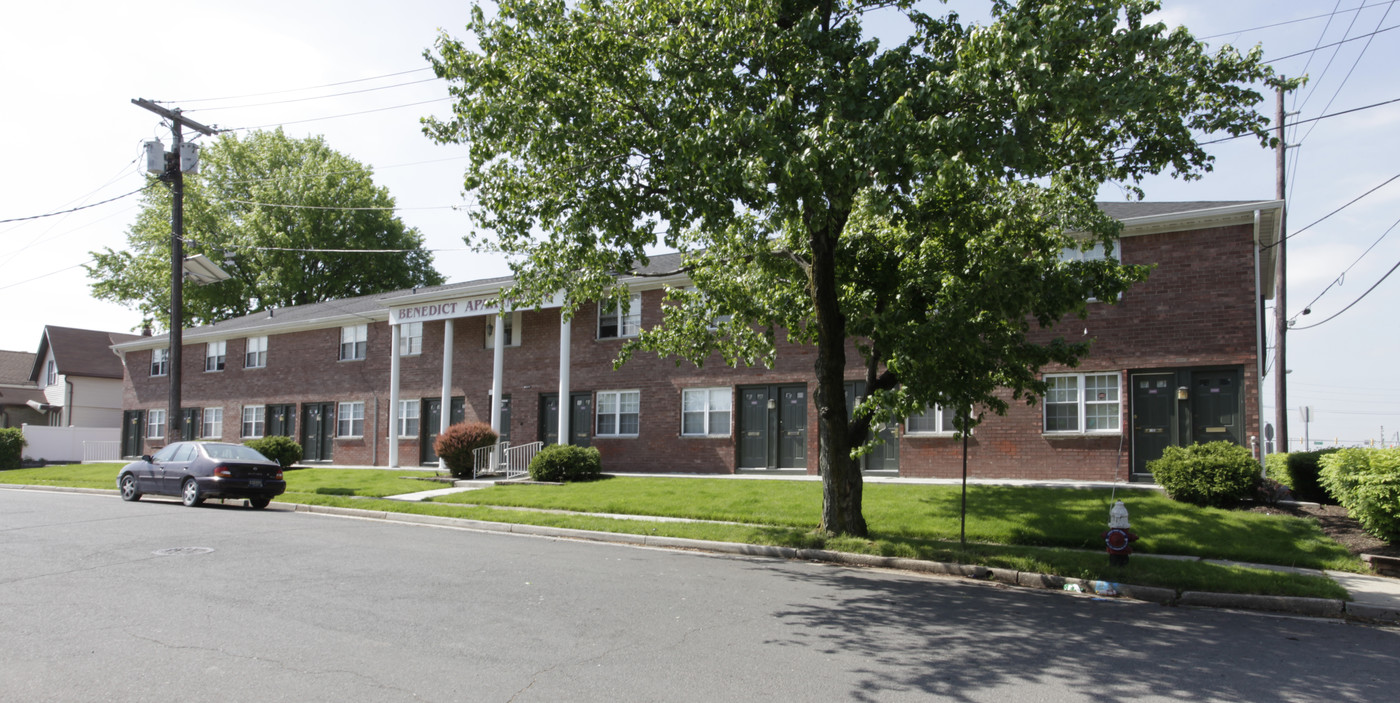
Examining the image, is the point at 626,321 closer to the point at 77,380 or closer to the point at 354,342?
the point at 354,342

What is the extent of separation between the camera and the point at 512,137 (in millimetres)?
10836

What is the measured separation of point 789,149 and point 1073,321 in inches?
455

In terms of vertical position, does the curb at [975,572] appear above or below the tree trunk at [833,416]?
below

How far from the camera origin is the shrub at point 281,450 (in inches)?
1130

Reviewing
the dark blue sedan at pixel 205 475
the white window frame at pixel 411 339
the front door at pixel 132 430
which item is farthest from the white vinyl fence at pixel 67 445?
the dark blue sedan at pixel 205 475

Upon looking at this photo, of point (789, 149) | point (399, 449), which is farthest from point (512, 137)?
point (399, 449)

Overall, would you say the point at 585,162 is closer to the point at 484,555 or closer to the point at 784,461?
the point at 484,555

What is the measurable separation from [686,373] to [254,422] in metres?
20.9

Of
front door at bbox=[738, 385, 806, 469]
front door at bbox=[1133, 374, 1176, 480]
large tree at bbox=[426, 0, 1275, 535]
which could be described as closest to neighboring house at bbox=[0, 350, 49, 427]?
front door at bbox=[738, 385, 806, 469]

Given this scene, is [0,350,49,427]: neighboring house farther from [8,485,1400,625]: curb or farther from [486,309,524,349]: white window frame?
[8,485,1400,625]: curb

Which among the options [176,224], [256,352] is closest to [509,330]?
[176,224]

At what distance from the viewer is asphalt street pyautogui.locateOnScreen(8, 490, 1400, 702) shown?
Result: 223 inches

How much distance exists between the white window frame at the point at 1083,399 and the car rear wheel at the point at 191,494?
59.0ft

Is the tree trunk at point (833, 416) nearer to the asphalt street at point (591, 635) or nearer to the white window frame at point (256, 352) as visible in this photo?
the asphalt street at point (591, 635)
